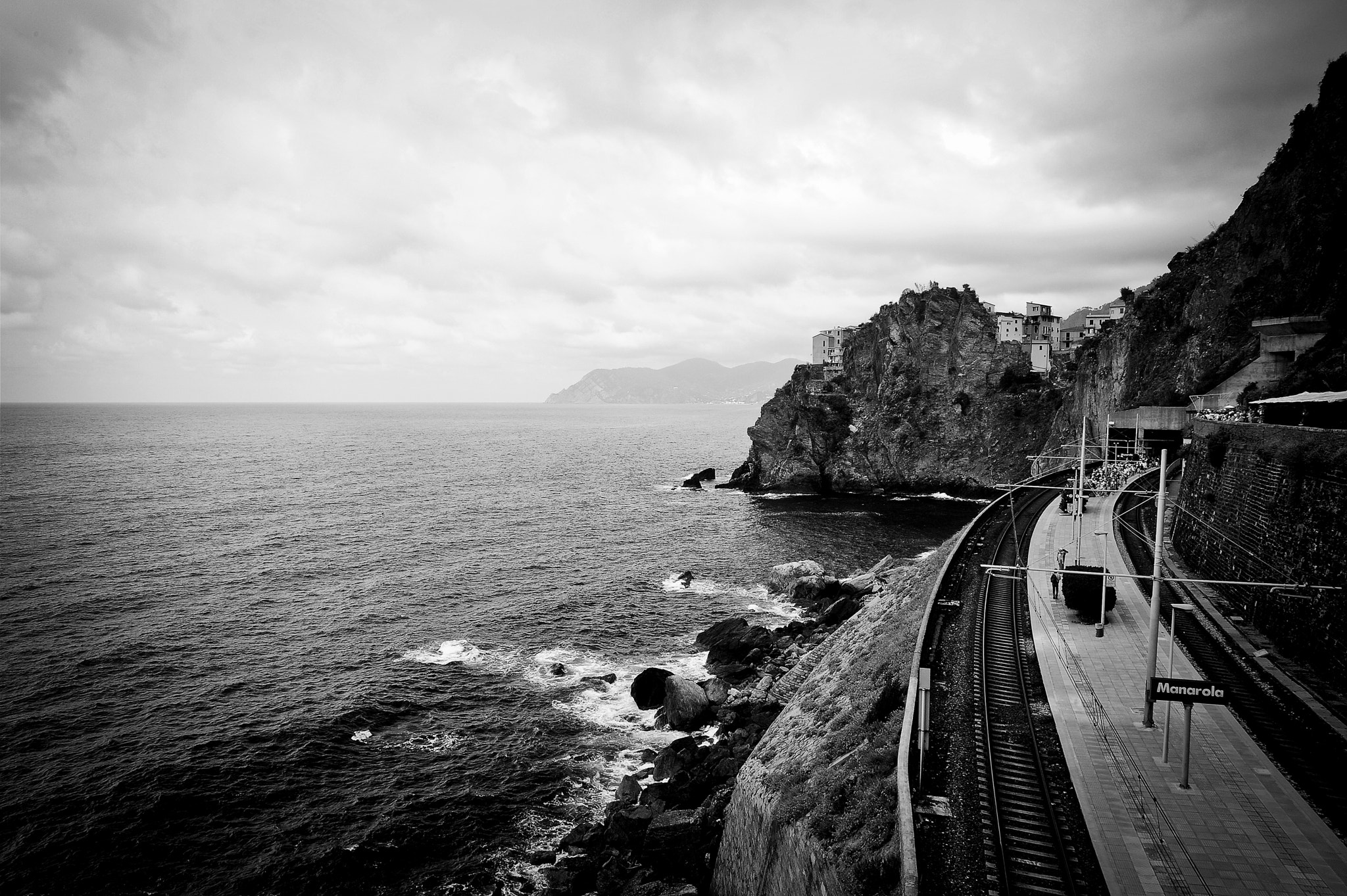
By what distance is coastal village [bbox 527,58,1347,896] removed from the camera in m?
13.3

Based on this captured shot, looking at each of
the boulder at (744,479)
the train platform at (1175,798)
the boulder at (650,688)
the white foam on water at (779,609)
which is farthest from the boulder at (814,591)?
the boulder at (744,479)

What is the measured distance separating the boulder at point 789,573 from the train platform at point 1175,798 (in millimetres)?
27389

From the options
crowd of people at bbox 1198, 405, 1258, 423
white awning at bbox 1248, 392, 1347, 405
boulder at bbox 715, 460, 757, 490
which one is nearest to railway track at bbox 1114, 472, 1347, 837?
white awning at bbox 1248, 392, 1347, 405

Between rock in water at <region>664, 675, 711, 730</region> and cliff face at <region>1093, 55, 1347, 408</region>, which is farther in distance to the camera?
cliff face at <region>1093, 55, 1347, 408</region>

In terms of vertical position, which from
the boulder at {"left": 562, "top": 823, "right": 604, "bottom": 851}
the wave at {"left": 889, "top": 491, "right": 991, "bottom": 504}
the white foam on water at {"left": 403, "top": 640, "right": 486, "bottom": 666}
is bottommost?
the boulder at {"left": 562, "top": 823, "right": 604, "bottom": 851}

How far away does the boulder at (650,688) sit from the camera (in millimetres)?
32625

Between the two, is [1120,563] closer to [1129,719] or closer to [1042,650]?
[1042,650]

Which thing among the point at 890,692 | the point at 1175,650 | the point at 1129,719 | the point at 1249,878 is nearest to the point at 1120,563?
the point at 1175,650

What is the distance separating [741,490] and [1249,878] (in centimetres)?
8467

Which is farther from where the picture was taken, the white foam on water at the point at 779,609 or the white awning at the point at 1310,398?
the white foam on water at the point at 779,609

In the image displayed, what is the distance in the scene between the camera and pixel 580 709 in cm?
3225

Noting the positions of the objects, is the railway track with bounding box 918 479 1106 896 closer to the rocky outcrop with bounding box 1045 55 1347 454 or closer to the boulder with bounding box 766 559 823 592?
the boulder with bounding box 766 559 823 592

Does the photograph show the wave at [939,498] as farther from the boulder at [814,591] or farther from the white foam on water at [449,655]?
the white foam on water at [449,655]

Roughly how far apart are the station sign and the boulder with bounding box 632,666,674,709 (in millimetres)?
22504
